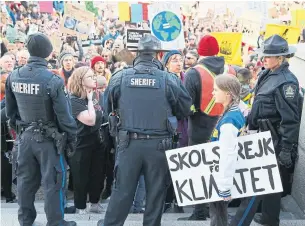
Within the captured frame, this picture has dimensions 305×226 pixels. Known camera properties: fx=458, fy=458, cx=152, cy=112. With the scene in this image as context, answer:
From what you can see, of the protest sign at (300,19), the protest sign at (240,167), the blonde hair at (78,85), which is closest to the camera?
the protest sign at (240,167)

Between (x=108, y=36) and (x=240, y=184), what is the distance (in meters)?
9.83

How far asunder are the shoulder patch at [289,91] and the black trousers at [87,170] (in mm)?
2057

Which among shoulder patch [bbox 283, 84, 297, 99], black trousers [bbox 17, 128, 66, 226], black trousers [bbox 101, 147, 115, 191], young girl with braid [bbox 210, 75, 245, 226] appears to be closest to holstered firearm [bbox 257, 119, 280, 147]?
shoulder patch [bbox 283, 84, 297, 99]

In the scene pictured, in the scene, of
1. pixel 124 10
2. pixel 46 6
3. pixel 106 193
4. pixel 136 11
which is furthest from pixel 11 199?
pixel 46 6

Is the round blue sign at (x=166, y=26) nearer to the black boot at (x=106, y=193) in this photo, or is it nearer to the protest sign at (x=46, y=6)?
the black boot at (x=106, y=193)

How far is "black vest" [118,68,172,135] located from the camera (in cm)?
397

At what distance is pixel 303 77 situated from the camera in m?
5.54

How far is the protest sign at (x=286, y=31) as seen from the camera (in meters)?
6.12

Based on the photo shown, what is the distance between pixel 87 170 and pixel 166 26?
107 inches

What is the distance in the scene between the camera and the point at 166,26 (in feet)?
22.1

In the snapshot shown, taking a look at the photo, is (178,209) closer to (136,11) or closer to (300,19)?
(300,19)

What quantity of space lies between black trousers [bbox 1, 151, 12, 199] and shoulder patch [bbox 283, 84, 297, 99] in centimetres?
341

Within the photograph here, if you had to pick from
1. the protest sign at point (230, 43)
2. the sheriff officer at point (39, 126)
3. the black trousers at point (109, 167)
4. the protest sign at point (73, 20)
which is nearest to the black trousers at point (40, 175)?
the sheriff officer at point (39, 126)

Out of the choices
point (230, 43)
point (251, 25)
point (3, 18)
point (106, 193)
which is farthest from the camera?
point (3, 18)
